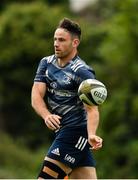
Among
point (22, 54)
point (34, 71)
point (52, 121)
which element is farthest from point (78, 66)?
point (22, 54)

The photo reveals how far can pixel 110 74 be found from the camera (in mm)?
34062

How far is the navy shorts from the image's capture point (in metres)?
8.98

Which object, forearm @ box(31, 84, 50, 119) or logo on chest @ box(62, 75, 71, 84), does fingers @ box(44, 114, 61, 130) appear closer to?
forearm @ box(31, 84, 50, 119)

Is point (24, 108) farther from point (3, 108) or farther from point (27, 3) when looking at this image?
point (27, 3)

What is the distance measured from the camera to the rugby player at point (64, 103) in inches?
351

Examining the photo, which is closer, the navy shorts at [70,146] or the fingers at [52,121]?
the fingers at [52,121]

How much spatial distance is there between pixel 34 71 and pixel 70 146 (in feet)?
88.1

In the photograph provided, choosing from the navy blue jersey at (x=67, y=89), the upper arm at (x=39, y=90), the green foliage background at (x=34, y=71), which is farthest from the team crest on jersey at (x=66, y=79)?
the green foliage background at (x=34, y=71)

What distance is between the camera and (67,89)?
891 centimetres

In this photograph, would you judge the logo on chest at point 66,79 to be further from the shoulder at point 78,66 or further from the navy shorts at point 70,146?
the navy shorts at point 70,146

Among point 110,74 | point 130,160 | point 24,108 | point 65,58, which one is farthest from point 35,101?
point 24,108

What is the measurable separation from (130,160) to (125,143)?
1.08 m

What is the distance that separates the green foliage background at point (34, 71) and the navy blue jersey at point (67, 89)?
1829cm

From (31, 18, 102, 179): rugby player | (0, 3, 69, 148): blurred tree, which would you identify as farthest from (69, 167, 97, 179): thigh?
(0, 3, 69, 148): blurred tree
